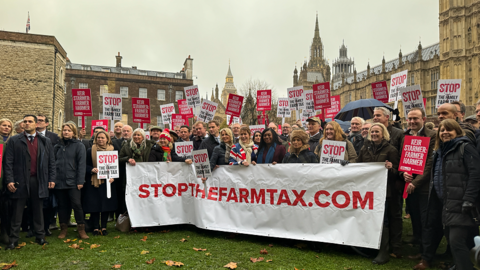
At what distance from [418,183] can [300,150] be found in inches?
78.1

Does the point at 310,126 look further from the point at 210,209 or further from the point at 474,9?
the point at 474,9

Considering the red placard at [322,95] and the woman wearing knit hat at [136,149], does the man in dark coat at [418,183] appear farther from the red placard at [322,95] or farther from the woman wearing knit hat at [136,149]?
the red placard at [322,95]

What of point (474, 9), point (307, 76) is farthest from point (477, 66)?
point (307, 76)

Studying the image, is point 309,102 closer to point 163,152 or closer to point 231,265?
point 163,152

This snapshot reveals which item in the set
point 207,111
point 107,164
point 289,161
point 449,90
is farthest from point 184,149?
point 449,90

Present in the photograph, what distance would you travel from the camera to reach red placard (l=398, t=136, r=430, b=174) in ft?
16.4

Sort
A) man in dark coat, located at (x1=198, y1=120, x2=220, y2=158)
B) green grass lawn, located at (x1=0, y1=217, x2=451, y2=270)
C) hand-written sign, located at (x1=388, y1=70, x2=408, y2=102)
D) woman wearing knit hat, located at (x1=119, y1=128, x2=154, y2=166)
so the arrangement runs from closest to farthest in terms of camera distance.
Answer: green grass lawn, located at (x1=0, y1=217, x2=451, y2=270), woman wearing knit hat, located at (x1=119, y1=128, x2=154, y2=166), man in dark coat, located at (x1=198, y1=120, x2=220, y2=158), hand-written sign, located at (x1=388, y1=70, x2=408, y2=102)

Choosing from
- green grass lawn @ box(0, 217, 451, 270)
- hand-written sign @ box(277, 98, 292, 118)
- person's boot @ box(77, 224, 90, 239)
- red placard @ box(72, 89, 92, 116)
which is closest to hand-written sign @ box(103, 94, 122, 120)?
red placard @ box(72, 89, 92, 116)

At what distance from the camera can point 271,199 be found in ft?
20.9

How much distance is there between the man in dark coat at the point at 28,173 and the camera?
606 cm

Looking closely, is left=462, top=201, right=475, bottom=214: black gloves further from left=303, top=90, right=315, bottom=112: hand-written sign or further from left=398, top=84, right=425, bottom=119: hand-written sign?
left=303, top=90, right=315, bottom=112: hand-written sign

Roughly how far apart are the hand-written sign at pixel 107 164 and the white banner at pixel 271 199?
0.43m

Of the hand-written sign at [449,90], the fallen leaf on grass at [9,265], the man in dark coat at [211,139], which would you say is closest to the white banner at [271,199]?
the man in dark coat at [211,139]

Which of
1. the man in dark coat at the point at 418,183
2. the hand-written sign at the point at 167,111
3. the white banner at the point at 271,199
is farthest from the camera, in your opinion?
the hand-written sign at the point at 167,111
